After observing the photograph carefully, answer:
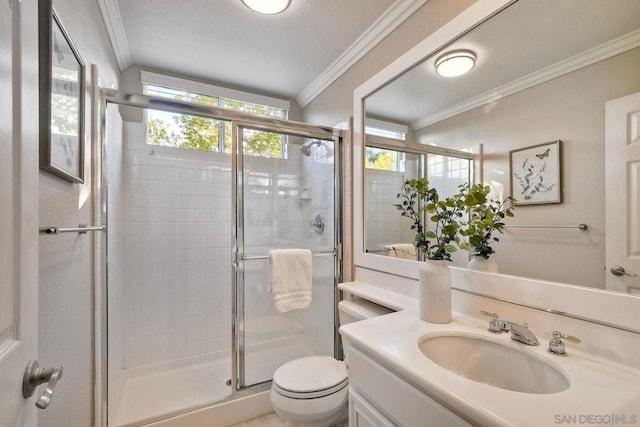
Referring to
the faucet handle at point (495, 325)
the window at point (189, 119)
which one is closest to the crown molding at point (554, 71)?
the faucet handle at point (495, 325)

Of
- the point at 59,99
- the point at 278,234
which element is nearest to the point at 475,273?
the point at 278,234

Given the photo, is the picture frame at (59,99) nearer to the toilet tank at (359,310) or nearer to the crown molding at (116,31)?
the crown molding at (116,31)

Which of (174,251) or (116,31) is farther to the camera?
(174,251)

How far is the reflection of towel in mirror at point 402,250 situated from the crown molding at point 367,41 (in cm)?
133

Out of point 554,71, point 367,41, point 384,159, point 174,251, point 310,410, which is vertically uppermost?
point 367,41

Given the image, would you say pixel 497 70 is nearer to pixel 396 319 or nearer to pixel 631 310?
pixel 631 310

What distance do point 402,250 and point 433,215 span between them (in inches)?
13.1

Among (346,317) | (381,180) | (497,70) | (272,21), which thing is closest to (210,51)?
(272,21)

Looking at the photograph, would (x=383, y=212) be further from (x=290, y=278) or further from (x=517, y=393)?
(x=517, y=393)

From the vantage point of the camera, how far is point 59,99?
3.11ft

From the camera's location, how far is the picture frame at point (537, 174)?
3.19ft

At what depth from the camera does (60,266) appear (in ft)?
3.29

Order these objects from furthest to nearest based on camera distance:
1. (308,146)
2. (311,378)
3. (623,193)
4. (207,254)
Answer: (207,254) → (308,146) → (311,378) → (623,193)

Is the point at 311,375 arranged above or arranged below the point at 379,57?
below
